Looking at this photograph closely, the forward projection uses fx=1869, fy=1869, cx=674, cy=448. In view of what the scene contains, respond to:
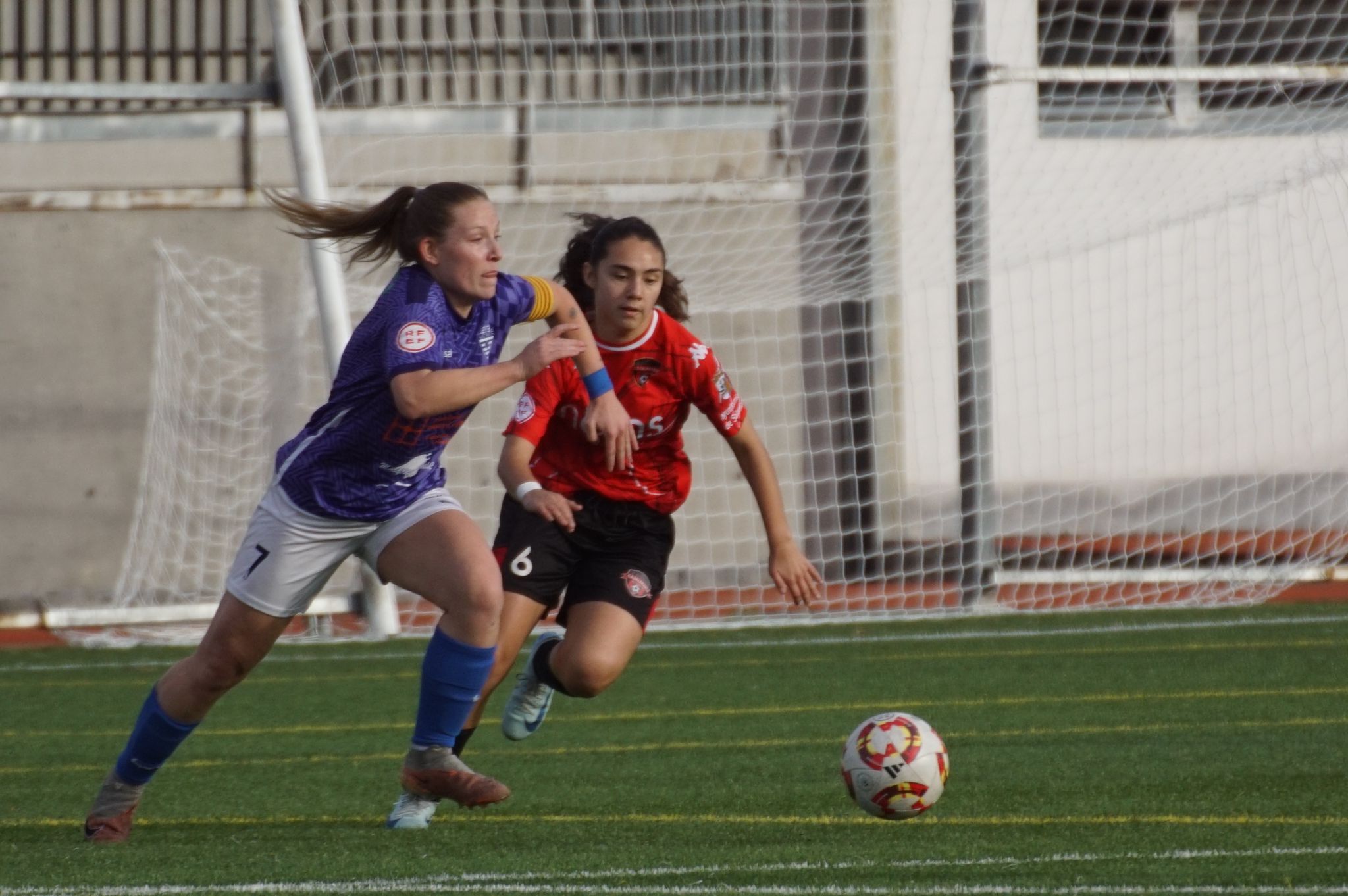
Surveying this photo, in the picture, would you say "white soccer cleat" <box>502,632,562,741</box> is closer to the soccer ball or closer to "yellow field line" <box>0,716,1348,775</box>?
"yellow field line" <box>0,716,1348,775</box>

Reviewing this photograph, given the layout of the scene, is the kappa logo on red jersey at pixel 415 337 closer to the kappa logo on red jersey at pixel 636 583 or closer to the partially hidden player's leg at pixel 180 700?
the partially hidden player's leg at pixel 180 700

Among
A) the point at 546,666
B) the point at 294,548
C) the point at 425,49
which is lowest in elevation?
the point at 546,666

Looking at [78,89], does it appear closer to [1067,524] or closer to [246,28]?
[246,28]

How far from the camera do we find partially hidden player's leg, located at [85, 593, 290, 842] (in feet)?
13.8

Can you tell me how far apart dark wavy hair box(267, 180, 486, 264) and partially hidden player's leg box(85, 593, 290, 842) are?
Answer: 0.88 metres

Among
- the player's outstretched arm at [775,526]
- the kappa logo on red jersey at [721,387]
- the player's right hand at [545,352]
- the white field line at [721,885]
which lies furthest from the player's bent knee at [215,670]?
the kappa logo on red jersey at [721,387]

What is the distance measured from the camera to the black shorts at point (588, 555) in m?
5.13

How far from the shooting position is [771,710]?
676 centimetres

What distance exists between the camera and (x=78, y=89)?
817 cm

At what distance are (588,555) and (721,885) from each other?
188 centimetres

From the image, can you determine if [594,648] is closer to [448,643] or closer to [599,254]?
[448,643]

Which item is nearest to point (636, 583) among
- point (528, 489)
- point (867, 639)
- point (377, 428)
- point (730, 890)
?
point (528, 489)

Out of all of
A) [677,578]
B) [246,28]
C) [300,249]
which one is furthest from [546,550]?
[246,28]

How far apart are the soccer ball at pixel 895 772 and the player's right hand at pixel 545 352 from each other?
3.67 ft
